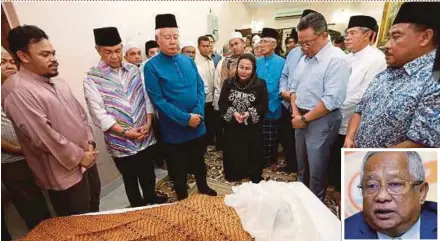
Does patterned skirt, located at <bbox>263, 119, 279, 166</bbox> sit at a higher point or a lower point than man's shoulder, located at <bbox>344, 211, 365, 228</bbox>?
lower

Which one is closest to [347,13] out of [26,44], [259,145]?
[259,145]

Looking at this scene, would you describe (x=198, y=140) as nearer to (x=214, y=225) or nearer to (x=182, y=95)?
(x=182, y=95)

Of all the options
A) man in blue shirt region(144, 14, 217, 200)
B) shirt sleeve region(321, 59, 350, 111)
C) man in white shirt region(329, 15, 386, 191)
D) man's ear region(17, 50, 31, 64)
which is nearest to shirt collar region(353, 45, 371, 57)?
man in white shirt region(329, 15, 386, 191)

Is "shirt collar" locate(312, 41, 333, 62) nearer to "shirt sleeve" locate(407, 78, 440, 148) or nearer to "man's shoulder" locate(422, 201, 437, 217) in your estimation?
"shirt sleeve" locate(407, 78, 440, 148)

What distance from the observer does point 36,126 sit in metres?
1.14

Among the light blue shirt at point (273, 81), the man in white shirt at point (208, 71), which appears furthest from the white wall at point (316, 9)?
the light blue shirt at point (273, 81)

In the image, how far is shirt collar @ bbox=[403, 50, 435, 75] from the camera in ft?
2.95

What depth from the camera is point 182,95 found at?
5.81 ft

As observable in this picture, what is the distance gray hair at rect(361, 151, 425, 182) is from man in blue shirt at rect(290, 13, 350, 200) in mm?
1138

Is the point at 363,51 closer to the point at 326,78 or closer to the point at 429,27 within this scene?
the point at 326,78

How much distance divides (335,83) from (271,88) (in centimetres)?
90

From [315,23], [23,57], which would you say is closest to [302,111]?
[315,23]

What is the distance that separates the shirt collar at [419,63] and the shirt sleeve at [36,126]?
1.38 metres

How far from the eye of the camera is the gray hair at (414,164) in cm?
42
